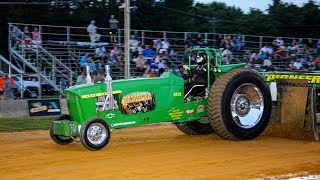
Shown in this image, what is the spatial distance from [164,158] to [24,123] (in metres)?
7.71

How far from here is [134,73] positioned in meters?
23.3

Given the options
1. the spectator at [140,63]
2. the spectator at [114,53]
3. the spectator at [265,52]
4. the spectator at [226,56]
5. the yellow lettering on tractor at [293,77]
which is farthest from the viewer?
the spectator at [265,52]

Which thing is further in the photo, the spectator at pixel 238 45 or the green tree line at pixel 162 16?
the green tree line at pixel 162 16

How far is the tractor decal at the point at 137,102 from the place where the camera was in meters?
9.73

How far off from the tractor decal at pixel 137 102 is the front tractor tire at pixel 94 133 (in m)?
0.57

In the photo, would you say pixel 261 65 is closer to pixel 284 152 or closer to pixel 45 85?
pixel 45 85

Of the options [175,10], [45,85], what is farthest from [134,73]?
[175,10]

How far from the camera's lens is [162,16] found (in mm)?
43312

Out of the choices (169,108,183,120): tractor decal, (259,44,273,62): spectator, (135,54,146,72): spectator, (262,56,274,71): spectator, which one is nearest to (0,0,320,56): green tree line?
(259,44,273,62): spectator

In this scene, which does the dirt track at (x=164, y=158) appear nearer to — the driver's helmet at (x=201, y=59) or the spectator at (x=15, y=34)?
the driver's helmet at (x=201, y=59)

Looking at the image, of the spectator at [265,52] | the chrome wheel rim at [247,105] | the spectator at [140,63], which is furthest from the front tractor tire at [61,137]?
the spectator at [265,52]

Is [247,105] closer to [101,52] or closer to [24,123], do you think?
[24,123]

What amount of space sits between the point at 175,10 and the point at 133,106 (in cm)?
3734

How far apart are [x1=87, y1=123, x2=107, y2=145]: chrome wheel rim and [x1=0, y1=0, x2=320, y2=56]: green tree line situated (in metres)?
23.0
